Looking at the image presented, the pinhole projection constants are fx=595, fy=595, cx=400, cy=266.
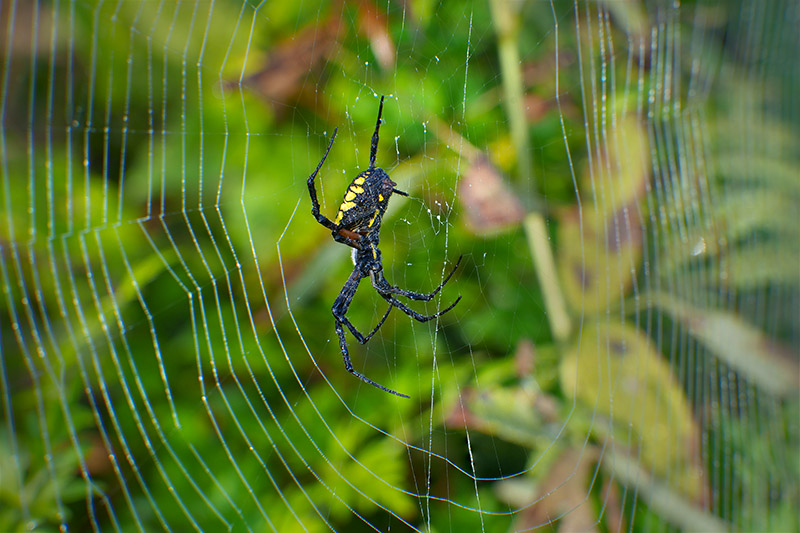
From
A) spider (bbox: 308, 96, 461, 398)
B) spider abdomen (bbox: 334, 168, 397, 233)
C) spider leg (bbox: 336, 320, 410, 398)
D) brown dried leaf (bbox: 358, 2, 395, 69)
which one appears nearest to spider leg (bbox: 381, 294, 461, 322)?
spider (bbox: 308, 96, 461, 398)

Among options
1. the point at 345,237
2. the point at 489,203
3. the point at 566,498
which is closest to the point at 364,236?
the point at 345,237

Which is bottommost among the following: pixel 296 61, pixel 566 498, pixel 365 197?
pixel 566 498

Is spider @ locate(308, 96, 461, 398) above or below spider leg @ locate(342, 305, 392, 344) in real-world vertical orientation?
above

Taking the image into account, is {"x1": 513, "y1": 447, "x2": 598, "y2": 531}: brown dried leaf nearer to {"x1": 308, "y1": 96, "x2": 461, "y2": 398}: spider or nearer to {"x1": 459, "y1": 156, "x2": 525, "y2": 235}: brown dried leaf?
{"x1": 308, "y1": 96, "x2": 461, "y2": 398}: spider

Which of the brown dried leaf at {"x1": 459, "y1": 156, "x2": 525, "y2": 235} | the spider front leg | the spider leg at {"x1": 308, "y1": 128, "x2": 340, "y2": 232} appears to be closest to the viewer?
the spider leg at {"x1": 308, "y1": 128, "x2": 340, "y2": 232}

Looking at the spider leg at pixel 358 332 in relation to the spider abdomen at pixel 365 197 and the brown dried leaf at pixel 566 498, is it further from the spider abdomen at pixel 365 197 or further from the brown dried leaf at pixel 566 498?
the brown dried leaf at pixel 566 498

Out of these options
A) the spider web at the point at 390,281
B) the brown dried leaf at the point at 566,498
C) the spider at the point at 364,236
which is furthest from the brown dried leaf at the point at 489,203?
the brown dried leaf at the point at 566,498

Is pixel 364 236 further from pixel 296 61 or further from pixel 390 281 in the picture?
pixel 296 61
